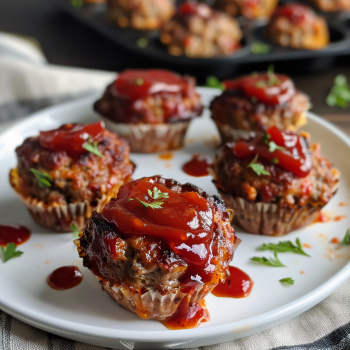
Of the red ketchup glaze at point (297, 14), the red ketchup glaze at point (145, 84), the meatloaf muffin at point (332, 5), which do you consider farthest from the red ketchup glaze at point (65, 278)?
the meatloaf muffin at point (332, 5)

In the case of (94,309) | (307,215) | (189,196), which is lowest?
(94,309)

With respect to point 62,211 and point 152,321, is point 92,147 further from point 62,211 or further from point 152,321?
point 152,321

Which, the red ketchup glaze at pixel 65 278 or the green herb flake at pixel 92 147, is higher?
the green herb flake at pixel 92 147

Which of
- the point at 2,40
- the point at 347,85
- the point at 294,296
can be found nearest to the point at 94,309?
the point at 294,296

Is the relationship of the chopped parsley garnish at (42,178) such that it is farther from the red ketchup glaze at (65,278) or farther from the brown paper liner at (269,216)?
the brown paper liner at (269,216)

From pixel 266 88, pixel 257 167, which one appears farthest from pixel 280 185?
pixel 266 88

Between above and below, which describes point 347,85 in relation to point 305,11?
below

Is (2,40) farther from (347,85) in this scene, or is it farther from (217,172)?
→ (347,85)
